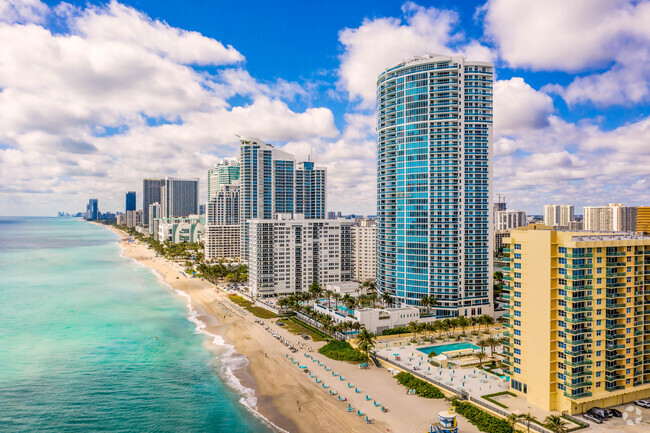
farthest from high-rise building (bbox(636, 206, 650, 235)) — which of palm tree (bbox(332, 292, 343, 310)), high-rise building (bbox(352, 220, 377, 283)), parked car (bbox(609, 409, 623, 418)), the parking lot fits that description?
high-rise building (bbox(352, 220, 377, 283))

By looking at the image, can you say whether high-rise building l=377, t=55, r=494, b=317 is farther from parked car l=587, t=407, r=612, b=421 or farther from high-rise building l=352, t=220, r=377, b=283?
parked car l=587, t=407, r=612, b=421

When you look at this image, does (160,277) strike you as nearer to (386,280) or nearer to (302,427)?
(386,280)

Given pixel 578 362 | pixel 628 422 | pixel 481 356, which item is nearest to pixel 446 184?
pixel 481 356

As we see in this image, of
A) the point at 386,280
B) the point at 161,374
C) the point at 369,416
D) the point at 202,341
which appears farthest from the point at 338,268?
the point at 369,416

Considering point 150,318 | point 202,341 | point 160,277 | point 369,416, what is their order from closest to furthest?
point 369,416 < point 202,341 < point 150,318 < point 160,277

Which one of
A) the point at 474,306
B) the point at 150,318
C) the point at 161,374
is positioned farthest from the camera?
the point at 150,318

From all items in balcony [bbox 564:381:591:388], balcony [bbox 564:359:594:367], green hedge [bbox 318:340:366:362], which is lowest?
green hedge [bbox 318:340:366:362]

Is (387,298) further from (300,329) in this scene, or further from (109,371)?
(109,371)
